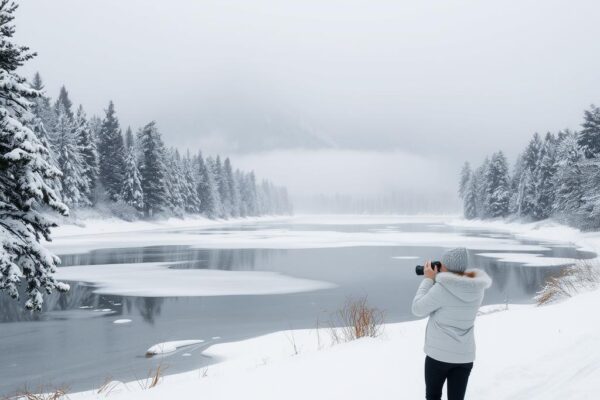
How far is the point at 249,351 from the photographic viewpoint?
9977 mm

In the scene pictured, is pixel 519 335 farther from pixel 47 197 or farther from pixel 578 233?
pixel 578 233

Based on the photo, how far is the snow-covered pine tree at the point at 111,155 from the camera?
207 feet

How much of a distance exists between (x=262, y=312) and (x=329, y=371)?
26.5ft

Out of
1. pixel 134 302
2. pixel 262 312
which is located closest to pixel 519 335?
pixel 262 312

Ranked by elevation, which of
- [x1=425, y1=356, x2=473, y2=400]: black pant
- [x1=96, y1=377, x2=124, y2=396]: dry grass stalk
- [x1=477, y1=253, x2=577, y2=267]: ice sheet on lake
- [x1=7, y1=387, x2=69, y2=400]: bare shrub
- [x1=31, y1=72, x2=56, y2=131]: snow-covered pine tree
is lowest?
[x1=477, y1=253, x2=577, y2=267]: ice sheet on lake

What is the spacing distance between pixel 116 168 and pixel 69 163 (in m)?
11.2

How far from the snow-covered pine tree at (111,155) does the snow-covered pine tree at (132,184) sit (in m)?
1.32

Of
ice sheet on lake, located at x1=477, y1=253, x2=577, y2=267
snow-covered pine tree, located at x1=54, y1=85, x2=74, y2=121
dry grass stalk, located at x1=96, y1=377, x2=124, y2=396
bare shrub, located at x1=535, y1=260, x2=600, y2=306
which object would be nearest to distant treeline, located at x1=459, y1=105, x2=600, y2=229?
ice sheet on lake, located at x1=477, y1=253, x2=577, y2=267

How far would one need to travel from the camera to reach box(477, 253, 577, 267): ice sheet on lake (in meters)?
25.0

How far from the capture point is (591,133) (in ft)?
152

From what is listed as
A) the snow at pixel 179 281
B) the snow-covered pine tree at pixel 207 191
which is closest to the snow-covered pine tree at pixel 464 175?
the snow-covered pine tree at pixel 207 191

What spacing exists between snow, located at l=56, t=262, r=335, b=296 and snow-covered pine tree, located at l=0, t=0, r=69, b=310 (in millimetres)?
7274

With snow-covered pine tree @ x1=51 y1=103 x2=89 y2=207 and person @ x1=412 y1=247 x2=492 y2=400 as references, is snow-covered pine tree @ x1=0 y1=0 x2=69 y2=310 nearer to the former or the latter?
person @ x1=412 y1=247 x2=492 y2=400

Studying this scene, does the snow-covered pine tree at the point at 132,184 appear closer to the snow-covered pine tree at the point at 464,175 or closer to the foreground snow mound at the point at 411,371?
the foreground snow mound at the point at 411,371
